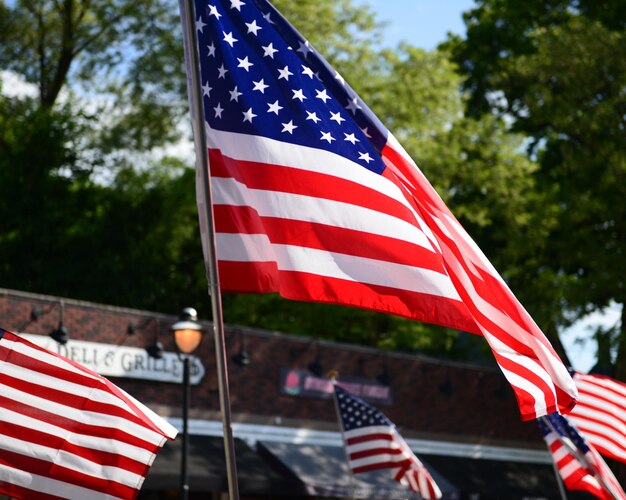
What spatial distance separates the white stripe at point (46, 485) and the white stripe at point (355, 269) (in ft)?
8.66

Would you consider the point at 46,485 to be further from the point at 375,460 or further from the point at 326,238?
the point at 375,460

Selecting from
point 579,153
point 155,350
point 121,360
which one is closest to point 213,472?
point 155,350

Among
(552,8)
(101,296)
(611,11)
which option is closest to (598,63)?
(611,11)

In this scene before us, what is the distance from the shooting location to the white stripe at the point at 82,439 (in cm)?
901

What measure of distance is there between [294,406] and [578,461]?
40.8 feet

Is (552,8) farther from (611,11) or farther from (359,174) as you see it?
(359,174)

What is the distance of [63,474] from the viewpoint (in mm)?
9055

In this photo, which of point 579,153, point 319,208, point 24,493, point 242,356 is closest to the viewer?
point 319,208

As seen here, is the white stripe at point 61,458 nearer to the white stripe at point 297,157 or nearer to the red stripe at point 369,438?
the white stripe at point 297,157

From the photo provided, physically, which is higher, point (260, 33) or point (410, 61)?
point (410, 61)

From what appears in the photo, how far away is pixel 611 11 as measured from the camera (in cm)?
3328

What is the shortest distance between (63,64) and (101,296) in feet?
29.2

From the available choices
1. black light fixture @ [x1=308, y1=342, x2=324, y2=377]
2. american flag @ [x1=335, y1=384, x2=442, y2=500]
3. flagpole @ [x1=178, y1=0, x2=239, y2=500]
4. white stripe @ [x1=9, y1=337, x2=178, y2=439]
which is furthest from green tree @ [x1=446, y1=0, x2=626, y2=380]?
flagpole @ [x1=178, y1=0, x2=239, y2=500]

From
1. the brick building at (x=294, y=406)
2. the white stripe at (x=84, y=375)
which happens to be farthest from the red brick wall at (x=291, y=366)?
the white stripe at (x=84, y=375)
